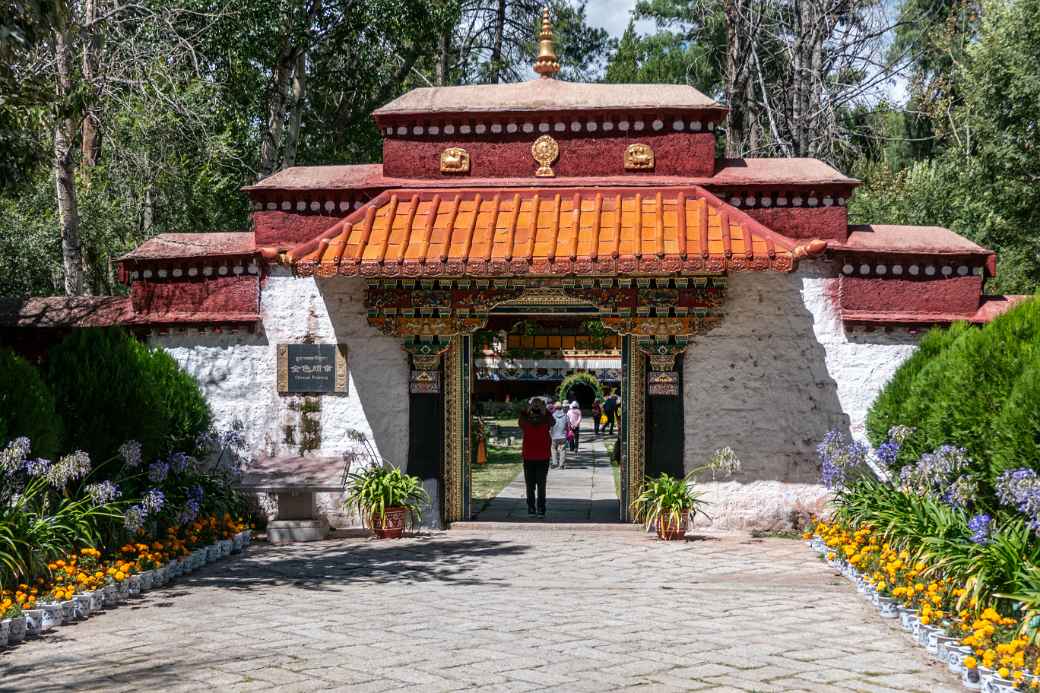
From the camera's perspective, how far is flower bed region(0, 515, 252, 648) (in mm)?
7401

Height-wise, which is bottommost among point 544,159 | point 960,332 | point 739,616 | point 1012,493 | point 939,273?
point 739,616

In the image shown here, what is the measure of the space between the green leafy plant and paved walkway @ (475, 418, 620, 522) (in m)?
1.25

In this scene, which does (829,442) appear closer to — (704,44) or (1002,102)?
(1002,102)

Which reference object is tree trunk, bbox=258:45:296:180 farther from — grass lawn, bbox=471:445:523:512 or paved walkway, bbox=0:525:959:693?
paved walkway, bbox=0:525:959:693

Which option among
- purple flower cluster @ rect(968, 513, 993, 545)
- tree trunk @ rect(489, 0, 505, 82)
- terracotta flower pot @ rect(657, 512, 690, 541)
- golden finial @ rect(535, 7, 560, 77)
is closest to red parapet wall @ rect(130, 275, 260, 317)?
golden finial @ rect(535, 7, 560, 77)

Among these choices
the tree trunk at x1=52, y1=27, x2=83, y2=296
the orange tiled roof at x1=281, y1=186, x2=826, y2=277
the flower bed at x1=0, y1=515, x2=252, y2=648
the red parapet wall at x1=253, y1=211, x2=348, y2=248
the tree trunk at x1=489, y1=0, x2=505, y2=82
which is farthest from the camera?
the tree trunk at x1=489, y1=0, x2=505, y2=82

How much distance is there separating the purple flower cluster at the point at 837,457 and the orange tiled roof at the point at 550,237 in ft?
6.19

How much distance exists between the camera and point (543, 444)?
12977 mm

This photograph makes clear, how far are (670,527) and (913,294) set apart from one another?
3655 millimetres

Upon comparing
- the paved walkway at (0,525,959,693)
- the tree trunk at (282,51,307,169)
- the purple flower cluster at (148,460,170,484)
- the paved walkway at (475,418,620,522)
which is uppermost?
the tree trunk at (282,51,307,169)

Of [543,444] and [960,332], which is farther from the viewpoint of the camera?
[543,444]

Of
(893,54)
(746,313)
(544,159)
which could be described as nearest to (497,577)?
(746,313)

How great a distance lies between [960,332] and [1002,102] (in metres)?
10.1

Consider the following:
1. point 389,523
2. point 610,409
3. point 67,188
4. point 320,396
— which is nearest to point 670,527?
point 389,523
